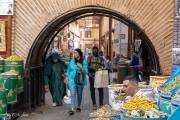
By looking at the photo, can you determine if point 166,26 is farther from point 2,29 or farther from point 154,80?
point 2,29

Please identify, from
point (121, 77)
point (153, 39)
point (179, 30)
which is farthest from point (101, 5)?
Answer: point (121, 77)

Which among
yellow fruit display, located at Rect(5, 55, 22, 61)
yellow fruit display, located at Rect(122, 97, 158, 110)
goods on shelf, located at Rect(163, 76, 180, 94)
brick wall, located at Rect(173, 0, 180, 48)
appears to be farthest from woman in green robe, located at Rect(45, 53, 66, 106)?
goods on shelf, located at Rect(163, 76, 180, 94)

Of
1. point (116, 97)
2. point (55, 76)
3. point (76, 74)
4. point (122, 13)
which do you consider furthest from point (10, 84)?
point (55, 76)

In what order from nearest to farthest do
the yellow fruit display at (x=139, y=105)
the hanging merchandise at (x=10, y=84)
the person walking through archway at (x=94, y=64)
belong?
1. the yellow fruit display at (x=139, y=105)
2. the hanging merchandise at (x=10, y=84)
3. the person walking through archway at (x=94, y=64)

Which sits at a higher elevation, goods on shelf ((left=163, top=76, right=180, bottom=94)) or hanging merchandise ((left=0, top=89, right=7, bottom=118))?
goods on shelf ((left=163, top=76, right=180, bottom=94))

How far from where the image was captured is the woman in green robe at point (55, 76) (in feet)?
49.7

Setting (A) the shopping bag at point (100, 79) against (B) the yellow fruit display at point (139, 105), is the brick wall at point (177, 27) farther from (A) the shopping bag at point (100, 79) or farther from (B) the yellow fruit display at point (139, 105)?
(A) the shopping bag at point (100, 79)

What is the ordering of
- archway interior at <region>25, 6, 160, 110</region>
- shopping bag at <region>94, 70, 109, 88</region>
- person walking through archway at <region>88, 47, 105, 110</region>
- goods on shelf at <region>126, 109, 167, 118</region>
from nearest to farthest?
1. goods on shelf at <region>126, 109, 167, 118</region>
2. archway interior at <region>25, 6, 160, 110</region>
3. shopping bag at <region>94, 70, 109, 88</region>
4. person walking through archway at <region>88, 47, 105, 110</region>

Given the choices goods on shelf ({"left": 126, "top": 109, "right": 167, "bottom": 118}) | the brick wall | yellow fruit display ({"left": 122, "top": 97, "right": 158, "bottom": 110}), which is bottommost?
goods on shelf ({"left": 126, "top": 109, "right": 167, "bottom": 118})

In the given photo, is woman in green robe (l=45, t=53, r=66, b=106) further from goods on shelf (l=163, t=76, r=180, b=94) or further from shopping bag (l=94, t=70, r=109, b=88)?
goods on shelf (l=163, t=76, r=180, b=94)

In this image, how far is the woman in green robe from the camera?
15.2 metres

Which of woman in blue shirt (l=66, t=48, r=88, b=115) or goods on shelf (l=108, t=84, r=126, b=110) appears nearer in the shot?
goods on shelf (l=108, t=84, r=126, b=110)

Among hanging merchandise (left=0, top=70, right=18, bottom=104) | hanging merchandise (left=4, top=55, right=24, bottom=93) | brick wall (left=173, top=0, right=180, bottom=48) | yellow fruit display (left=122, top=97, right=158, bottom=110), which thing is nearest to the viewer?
yellow fruit display (left=122, top=97, right=158, bottom=110)

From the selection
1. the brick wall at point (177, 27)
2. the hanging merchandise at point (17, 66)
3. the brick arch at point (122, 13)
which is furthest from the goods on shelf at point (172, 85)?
the hanging merchandise at point (17, 66)
